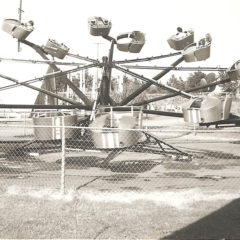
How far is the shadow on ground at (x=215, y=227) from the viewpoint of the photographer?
5062 mm

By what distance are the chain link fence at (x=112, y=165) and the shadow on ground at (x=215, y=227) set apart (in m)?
1.60

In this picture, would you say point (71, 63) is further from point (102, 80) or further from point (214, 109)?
point (214, 109)

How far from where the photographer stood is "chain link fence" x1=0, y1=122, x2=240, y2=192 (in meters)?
8.13

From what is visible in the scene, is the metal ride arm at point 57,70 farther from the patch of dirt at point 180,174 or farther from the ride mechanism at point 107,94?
the patch of dirt at point 180,174

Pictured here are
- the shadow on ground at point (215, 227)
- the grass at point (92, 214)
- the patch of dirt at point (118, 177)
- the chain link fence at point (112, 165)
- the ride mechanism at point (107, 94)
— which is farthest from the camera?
the ride mechanism at point (107, 94)

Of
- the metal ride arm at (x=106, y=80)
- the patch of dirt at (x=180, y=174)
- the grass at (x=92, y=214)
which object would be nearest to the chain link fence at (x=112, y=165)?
the patch of dirt at (x=180, y=174)

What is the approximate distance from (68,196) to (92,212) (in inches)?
43.0

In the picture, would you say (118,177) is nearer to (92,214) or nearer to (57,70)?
(92,214)

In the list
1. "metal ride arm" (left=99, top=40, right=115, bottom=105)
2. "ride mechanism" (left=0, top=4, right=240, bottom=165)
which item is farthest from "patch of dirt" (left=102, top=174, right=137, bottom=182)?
"metal ride arm" (left=99, top=40, right=115, bottom=105)

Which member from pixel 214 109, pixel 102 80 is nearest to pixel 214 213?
pixel 214 109

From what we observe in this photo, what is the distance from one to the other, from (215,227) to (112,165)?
561 centimetres

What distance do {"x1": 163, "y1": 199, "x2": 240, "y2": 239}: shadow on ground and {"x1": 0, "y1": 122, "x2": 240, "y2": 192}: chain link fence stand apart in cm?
160

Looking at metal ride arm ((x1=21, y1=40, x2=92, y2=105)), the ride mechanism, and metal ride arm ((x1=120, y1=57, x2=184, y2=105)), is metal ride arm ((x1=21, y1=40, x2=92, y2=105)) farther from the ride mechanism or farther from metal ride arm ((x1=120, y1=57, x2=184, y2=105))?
metal ride arm ((x1=120, y1=57, x2=184, y2=105))

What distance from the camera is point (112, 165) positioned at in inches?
424
